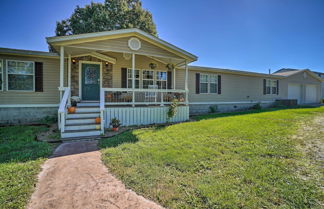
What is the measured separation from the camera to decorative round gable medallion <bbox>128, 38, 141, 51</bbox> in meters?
6.79

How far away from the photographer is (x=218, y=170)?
9.12 ft

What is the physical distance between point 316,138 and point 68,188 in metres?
5.90

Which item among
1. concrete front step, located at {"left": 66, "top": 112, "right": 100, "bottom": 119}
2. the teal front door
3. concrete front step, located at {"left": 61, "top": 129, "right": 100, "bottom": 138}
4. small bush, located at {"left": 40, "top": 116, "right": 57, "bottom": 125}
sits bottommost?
concrete front step, located at {"left": 61, "top": 129, "right": 100, "bottom": 138}

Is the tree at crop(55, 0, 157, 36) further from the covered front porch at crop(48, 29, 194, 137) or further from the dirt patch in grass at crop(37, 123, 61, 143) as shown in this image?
the dirt patch in grass at crop(37, 123, 61, 143)

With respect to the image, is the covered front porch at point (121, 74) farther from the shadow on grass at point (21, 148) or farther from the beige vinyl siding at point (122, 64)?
the shadow on grass at point (21, 148)

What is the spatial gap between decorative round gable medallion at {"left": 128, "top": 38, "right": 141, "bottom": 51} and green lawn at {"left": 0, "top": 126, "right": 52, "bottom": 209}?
4875 mm

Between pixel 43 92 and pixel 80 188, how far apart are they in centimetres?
702

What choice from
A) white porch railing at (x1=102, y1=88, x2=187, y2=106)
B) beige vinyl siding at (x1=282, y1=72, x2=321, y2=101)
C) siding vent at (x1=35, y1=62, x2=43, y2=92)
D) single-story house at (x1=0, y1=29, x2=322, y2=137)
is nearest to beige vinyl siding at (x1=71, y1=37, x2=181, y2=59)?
single-story house at (x1=0, y1=29, x2=322, y2=137)

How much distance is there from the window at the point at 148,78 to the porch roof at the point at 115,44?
210 centimetres

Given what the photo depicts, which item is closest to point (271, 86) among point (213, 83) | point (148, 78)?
point (213, 83)

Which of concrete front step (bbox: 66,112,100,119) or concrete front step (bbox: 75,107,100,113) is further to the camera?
concrete front step (bbox: 75,107,100,113)

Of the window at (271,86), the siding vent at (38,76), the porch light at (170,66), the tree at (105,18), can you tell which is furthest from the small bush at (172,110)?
the tree at (105,18)

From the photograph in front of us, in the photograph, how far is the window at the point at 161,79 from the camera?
966 centimetres

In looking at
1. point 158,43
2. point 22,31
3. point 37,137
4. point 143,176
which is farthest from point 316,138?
point 22,31
